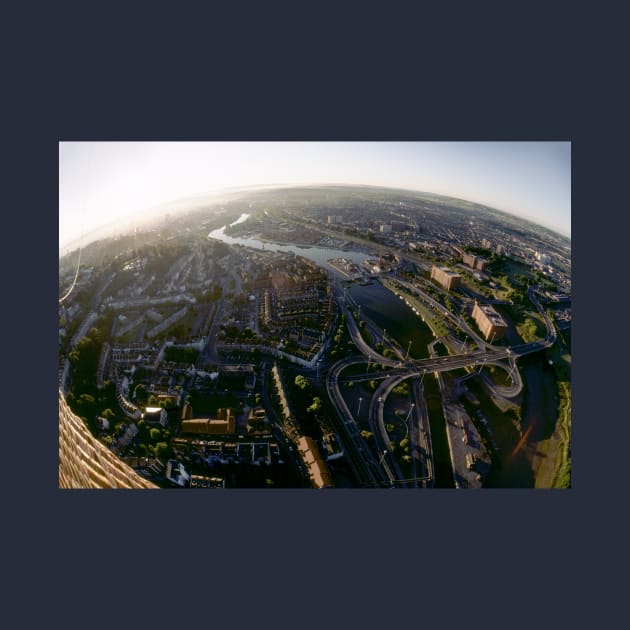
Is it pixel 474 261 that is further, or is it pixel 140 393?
pixel 474 261

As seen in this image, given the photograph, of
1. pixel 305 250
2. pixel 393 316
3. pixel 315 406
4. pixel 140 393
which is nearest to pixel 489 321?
pixel 393 316

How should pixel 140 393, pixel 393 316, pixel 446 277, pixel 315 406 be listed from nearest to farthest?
pixel 315 406, pixel 140 393, pixel 393 316, pixel 446 277

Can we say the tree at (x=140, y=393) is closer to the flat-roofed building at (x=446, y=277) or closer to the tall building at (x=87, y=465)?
the tall building at (x=87, y=465)

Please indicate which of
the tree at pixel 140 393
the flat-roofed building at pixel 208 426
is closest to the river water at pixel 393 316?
the flat-roofed building at pixel 208 426

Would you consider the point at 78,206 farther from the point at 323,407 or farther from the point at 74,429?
the point at 323,407

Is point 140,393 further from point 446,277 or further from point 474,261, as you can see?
point 474,261

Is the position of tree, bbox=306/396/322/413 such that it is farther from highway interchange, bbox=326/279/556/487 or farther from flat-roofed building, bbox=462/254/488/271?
flat-roofed building, bbox=462/254/488/271

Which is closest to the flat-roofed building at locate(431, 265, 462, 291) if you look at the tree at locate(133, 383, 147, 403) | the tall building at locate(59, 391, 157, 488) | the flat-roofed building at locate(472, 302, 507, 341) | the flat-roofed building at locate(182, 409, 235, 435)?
the flat-roofed building at locate(472, 302, 507, 341)

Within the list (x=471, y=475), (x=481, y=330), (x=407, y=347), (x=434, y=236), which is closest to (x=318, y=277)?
(x=407, y=347)
